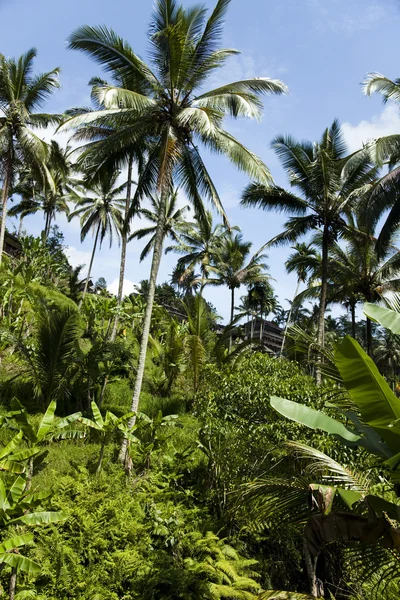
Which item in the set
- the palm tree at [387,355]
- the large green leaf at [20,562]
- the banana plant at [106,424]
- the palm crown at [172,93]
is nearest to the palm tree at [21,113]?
the palm crown at [172,93]

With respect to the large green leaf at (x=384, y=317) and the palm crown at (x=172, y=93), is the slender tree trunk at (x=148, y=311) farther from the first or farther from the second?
the large green leaf at (x=384, y=317)

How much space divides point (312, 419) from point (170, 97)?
9228 mm

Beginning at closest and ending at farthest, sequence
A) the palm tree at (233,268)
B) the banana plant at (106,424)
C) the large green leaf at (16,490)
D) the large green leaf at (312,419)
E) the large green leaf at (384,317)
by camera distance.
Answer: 1. the large green leaf at (384,317)
2. the large green leaf at (312,419)
3. the large green leaf at (16,490)
4. the banana plant at (106,424)
5. the palm tree at (233,268)

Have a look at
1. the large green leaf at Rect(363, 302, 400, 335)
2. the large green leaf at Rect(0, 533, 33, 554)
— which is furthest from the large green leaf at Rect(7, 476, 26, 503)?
the large green leaf at Rect(363, 302, 400, 335)

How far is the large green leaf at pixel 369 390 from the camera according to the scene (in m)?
3.04

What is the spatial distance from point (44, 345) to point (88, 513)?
175 inches

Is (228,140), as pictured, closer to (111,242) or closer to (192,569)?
(192,569)

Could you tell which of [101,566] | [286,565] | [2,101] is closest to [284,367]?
[286,565]

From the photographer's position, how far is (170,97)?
34.2 feet

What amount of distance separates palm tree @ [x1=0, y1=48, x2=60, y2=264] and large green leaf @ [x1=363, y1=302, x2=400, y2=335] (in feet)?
46.3

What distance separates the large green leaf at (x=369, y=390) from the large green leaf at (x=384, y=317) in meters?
0.35

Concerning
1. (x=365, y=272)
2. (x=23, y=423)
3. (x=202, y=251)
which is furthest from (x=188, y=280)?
(x=23, y=423)

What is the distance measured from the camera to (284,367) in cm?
1053

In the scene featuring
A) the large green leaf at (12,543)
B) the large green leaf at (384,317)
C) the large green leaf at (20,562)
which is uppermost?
the large green leaf at (384,317)
